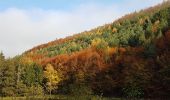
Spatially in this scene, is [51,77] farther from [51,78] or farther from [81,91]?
[81,91]

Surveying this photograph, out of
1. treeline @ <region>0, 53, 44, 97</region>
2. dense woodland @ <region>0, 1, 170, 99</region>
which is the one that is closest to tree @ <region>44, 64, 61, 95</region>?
dense woodland @ <region>0, 1, 170, 99</region>

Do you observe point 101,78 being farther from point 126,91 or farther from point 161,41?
point 161,41

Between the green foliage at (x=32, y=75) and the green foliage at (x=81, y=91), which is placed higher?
the green foliage at (x=32, y=75)

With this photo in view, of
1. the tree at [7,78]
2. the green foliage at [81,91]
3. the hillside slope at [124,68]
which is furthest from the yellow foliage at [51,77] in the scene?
the green foliage at [81,91]

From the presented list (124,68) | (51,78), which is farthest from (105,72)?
(51,78)

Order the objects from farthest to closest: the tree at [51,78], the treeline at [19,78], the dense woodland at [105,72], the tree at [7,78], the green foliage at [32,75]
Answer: the green foliage at [32,75] → the tree at [51,78] → the treeline at [19,78] → the tree at [7,78] → the dense woodland at [105,72]

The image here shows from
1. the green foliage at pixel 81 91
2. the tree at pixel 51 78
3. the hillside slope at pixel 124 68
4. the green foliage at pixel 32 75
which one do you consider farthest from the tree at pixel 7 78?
the green foliage at pixel 81 91

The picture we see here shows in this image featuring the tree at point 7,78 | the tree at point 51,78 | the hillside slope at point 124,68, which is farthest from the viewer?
the tree at point 51,78

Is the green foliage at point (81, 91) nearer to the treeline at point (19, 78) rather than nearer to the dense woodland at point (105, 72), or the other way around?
the dense woodland at point (105, 72)

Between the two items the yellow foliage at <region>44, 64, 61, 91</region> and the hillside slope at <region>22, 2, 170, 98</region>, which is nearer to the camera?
the hillside slope at <region>22, 2, 170, 98</region>

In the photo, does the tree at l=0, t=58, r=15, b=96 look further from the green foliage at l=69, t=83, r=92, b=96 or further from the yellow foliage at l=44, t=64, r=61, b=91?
the green foliage at l=69, t=83, r=92, b=96

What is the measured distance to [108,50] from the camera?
13600 centimetres

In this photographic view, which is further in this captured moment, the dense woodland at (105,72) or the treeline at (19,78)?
the treeline at (19,78)

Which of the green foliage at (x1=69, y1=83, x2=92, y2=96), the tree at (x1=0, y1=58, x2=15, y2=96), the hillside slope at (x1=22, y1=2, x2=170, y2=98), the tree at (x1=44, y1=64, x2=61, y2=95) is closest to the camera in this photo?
the green foliage at (x1=69, y1=83, x2=92, y2=96)
